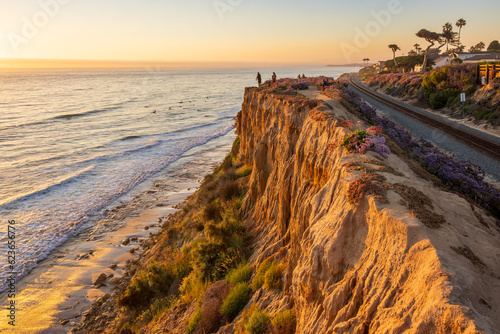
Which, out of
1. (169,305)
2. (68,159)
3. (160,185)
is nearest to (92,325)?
(169,305)

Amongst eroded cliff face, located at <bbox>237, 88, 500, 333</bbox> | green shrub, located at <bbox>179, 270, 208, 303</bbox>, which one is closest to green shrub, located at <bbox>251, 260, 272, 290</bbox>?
eroded cliff face, located at <bbox>237, 88, 500, 333</bbox>

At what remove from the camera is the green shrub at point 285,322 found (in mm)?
8664

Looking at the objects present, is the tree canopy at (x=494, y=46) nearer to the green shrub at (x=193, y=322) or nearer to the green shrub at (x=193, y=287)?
the green shrub at (x=193, y=287)

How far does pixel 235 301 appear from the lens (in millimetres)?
12711

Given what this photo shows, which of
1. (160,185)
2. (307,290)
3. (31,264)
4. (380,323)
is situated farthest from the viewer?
(160,185)

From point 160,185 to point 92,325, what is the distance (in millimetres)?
20543

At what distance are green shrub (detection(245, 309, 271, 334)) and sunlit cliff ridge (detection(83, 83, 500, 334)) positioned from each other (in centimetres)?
4

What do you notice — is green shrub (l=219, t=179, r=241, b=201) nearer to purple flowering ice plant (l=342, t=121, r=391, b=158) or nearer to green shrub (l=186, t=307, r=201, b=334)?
green shrub (l=186, t=307, r=201, b=334)

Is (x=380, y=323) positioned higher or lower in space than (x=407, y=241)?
lower

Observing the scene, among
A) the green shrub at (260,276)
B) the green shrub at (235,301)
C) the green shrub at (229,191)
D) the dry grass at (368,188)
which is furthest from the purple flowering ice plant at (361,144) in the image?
the green shrub at (229,191)

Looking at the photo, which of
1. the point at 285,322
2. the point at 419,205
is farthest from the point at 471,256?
the point at 285,322

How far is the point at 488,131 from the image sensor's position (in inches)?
1081

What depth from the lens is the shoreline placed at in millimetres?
18438

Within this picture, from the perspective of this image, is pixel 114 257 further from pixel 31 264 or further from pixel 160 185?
pixel 160 185
